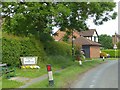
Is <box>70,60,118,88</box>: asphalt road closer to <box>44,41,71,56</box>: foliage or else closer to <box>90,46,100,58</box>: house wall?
<box>44,41,71,56</box>: foliage

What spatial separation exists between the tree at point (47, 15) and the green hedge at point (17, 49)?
180cm

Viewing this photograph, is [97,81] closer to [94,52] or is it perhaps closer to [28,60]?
[28,60]

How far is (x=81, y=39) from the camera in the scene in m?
70.8

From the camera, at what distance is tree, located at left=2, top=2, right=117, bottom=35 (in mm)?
26953

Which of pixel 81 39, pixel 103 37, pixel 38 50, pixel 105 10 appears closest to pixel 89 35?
pixel 81 39

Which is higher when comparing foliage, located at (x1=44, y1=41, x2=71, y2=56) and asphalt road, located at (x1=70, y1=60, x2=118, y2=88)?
foliage, located at (x1=44, y1=41, x2=71, y2=56)

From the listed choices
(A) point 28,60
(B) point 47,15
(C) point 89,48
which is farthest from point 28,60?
(C) point 89,48

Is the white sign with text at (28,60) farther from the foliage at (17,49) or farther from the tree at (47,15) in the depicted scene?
the tree at (47,15)

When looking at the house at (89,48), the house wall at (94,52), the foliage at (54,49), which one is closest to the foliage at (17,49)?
the foliage at (54,49)

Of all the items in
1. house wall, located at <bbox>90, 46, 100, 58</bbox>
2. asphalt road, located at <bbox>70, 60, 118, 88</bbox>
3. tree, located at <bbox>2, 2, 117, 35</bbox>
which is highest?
tree, located at <bbox>2, 2, 117, 35</bbox>

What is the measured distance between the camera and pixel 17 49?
85.7 ft

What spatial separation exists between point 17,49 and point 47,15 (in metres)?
3.96

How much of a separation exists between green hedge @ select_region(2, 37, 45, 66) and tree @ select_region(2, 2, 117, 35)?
1804mm

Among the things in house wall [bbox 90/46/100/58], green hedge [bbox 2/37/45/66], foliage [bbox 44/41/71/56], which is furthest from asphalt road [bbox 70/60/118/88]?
house wall [bbox 90/46/100/58]
